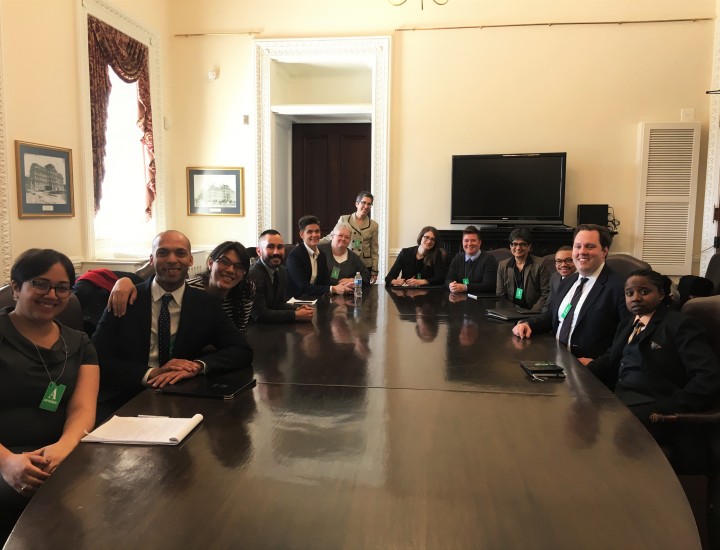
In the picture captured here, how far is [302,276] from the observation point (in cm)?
440

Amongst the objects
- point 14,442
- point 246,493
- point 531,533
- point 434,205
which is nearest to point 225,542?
point 246,493

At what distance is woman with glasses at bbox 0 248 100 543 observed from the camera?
6.07 ft

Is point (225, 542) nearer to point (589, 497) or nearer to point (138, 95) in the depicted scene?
point (589, 497)

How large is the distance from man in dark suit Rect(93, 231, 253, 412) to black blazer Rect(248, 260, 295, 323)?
0.78 meters

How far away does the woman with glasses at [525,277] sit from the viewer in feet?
14.5

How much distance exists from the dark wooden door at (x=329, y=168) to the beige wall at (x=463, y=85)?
34.8 inches

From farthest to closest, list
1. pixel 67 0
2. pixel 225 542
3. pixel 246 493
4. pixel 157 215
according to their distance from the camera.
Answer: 1. pixel 157 215
2. pixel 67 0
3. pixel 246 493
4. pixel 225 542

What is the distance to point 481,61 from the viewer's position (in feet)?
22.2

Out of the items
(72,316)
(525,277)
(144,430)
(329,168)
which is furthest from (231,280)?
(329,168)

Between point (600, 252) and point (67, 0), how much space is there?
5.02 m

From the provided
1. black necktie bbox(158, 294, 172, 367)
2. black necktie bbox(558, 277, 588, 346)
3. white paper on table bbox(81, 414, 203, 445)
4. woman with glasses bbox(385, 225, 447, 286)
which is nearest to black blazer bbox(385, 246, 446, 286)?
woman with glasses bbox(385, 225, 447, 286)

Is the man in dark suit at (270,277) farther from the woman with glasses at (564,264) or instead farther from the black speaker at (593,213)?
the black speaker at (593,213)

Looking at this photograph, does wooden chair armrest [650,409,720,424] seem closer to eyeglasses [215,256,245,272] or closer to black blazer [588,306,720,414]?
black blazer [588,306,720,414]

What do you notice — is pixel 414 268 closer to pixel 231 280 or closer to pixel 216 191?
pixel 231 280
